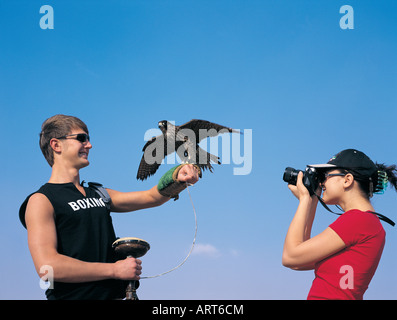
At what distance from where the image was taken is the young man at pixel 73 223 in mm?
2686

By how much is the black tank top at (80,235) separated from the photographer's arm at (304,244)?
129cm

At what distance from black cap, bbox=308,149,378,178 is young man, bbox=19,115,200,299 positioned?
1.18 meters

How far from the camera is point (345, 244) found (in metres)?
2.54

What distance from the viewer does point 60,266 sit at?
103 inches

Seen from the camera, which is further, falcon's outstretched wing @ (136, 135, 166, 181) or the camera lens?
falcon's outstretched wing @ (136, 135, 166, 181)

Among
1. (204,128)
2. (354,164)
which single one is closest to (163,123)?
(204,128)

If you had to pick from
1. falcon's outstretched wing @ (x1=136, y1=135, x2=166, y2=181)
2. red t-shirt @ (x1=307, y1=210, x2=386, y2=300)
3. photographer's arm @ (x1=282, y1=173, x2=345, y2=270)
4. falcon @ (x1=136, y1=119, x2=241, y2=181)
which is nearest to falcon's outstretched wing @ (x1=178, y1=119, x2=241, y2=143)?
falcon @ (x1=136, y1=119, x2=241, y2=181)

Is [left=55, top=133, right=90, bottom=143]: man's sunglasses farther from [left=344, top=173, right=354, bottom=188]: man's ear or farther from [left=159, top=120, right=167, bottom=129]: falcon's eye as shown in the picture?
[left=159, top=120, right=167, bottom=129]: falcon's eye

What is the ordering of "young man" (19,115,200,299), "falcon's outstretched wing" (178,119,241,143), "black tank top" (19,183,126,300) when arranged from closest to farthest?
"young man" (19,115,200,299) < "black tank top" (19,183,126,300) < "falcon's outstretched wing" (178,119,241,143)

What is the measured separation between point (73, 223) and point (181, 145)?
156 inches

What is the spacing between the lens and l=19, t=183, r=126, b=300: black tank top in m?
2.79
